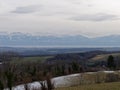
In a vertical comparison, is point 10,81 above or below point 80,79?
above

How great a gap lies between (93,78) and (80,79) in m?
2.49

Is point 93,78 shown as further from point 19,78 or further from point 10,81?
point 10,81

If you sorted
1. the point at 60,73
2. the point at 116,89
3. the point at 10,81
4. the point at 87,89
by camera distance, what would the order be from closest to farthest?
the point at 10,81 < the point at 116,89 < the point at 87,89 < the point at 60,73

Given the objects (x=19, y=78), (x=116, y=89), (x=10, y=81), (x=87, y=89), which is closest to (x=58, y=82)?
(x=19, y=78)

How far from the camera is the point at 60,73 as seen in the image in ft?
296

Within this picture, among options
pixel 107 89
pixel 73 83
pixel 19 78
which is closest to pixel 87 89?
pixel 107 89

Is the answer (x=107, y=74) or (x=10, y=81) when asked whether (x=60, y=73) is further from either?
(x=10, y=81)

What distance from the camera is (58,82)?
213 feet

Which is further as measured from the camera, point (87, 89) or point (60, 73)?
point (60, 73)

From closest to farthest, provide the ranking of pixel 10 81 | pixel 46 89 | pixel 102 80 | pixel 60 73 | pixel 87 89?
1. pixel 46 89
2. pixel 10 81
3. pixel 87 89
4. pixel 102 80
5. pixel 60 73

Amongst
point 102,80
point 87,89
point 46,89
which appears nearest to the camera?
point 46,89

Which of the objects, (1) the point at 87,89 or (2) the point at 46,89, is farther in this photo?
(1) the point at 87,89

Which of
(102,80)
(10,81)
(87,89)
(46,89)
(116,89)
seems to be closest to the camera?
(46,89)

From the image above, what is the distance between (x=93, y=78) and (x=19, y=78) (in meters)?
14.0
